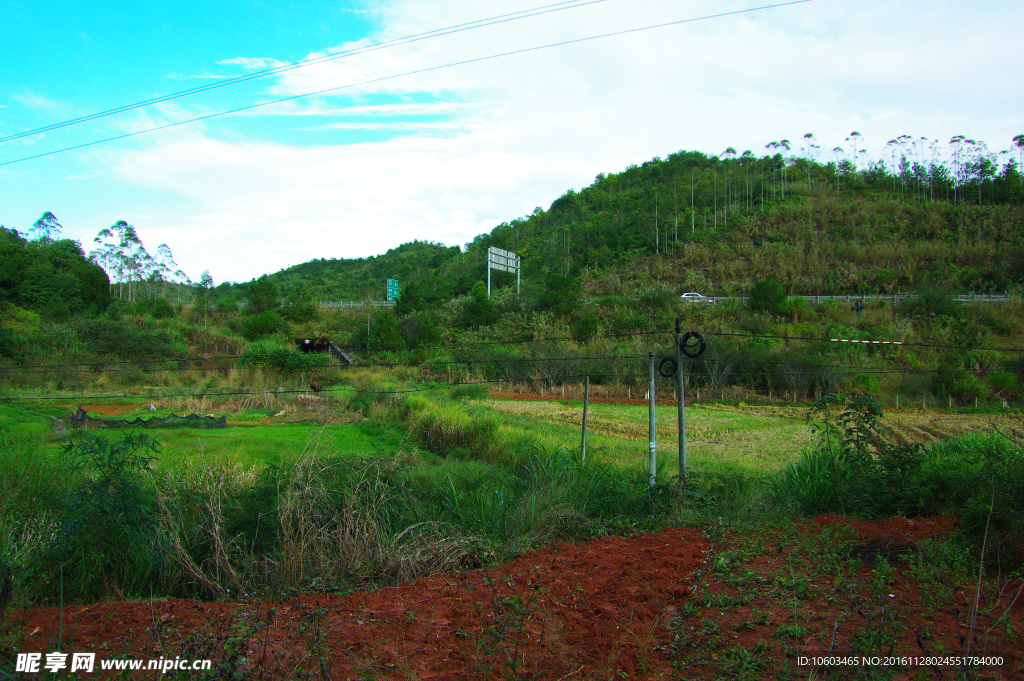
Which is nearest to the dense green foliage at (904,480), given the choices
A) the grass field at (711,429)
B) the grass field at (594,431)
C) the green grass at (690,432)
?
the grass field at (594,431)

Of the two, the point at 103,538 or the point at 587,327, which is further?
the point at 587,327

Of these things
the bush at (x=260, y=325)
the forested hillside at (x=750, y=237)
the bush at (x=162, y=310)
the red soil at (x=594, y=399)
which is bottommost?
the red soil at (x=594, y=399)

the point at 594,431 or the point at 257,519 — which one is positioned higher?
the point at 257,519

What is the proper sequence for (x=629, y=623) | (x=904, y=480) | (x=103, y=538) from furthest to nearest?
(x=904, y=480) → (x=103, y=538) → (x=629, y=623)

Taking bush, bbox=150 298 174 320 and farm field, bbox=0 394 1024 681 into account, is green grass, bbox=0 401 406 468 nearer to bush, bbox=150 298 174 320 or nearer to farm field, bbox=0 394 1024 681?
farm field, bbox=0 394 1024 681

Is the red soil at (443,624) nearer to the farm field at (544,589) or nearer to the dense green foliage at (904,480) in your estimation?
the farm field at (544,589)

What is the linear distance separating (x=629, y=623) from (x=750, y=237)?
193 feet

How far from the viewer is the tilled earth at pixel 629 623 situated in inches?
136

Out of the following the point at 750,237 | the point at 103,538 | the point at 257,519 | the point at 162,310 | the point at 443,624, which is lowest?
the point at 443,624

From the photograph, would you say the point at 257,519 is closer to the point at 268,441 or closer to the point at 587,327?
the point at 268,441

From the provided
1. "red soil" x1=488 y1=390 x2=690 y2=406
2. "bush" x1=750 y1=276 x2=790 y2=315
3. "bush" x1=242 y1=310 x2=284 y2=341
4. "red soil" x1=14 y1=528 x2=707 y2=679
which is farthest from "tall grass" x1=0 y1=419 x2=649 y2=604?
"bush" x1=242 y1=310 x2=284 y2=341

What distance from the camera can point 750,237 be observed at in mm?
57062

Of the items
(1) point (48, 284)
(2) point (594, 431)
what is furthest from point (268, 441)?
(1) point (48, 284)

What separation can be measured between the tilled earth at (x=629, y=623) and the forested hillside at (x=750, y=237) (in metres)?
36.8
